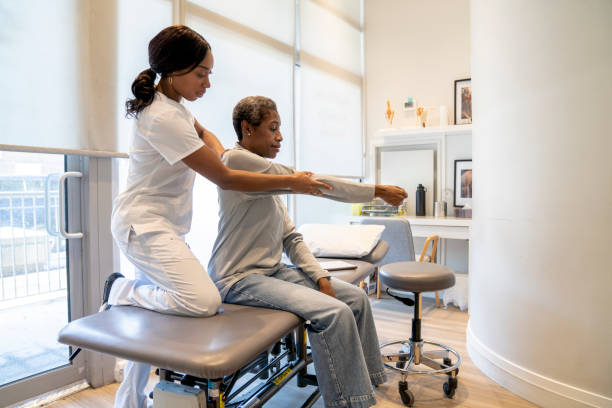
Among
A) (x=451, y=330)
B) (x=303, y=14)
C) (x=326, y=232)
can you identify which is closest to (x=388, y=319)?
(x=451, y=330)

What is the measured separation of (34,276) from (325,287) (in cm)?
137

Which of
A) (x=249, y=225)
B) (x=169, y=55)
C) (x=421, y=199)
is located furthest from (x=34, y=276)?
(x=421, y=199)

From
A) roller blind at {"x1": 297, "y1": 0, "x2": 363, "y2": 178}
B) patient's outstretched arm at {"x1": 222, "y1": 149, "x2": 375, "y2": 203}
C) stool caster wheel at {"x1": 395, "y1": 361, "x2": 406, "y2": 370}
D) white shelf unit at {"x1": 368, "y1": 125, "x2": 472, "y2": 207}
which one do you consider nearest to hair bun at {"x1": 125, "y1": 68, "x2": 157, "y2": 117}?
patient's outstretched arm at {"x1": 222, "y1": 149, "x2": 375, "y2": 203}

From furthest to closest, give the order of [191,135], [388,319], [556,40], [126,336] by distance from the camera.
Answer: [388,319]
[556,40]
[191,135]
[126,336]

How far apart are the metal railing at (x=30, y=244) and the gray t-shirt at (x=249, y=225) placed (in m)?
0.93

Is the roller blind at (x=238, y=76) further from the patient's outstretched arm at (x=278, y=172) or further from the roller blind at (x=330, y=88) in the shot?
the patient's outstretched arm at (x=278, y=172)

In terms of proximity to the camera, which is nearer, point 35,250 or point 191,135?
point 191,135

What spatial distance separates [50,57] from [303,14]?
7.46 feet

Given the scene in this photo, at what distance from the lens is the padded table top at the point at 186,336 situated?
95 cm

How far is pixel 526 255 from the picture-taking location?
1.89 meters

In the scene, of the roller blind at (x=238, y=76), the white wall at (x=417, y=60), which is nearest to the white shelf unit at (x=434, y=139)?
the white wall at (x=417, y=60)

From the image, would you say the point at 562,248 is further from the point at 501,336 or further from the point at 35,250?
the point at 35,250

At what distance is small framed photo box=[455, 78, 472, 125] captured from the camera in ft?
12.3

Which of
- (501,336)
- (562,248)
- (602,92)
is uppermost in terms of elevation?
(602,92)
